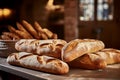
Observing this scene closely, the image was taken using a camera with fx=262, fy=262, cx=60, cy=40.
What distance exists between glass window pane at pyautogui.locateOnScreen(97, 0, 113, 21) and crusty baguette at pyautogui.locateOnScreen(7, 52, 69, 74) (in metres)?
4.37


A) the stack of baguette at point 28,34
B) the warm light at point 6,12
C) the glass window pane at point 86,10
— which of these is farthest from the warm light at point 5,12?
the glass window pane at point 86,10

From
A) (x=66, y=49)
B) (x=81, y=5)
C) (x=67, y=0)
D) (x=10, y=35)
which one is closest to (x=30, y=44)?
(x=66, y=49)

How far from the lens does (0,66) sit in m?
1.25

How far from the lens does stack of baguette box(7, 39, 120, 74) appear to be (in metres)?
1.06

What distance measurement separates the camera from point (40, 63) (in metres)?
1.08

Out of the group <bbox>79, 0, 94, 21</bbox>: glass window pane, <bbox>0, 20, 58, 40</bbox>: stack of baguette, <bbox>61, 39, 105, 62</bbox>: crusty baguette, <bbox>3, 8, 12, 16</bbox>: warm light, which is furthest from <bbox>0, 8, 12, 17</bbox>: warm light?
<bbox>61, 39, 105, 62</bbox>: crusty baguette

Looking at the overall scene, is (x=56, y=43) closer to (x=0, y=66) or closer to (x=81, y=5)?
(x=0, y=66)

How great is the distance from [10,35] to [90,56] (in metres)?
0.66

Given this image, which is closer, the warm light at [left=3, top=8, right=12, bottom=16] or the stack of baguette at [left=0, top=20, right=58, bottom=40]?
the stack of baguette at [left=0, top=20, right=58, bottom=40]

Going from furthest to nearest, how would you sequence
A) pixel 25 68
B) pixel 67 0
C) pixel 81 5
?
pixel 81 5, pixel 67 0, pixel 25 68

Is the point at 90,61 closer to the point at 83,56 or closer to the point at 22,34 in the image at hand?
the point at 83,56

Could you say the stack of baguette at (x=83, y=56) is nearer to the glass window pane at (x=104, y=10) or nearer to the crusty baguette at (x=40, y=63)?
the crusty baguette at (x=40, y=63)

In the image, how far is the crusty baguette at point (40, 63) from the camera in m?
1.02

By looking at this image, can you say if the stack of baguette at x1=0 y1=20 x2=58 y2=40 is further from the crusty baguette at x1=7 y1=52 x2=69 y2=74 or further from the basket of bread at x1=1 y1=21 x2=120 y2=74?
the crusty baguette at x1=7 y1=52 x2=69 y2=74
